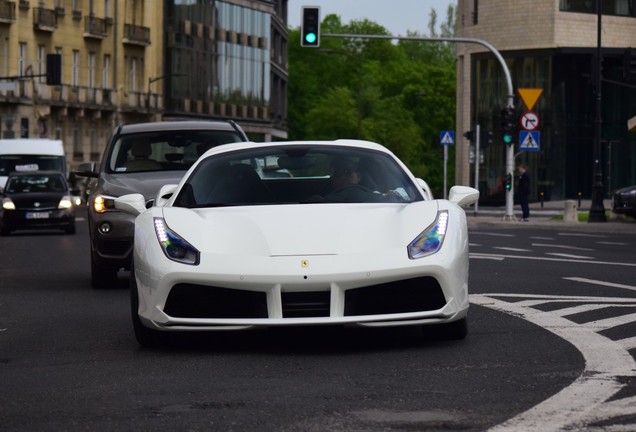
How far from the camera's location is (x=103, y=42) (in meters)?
91.6

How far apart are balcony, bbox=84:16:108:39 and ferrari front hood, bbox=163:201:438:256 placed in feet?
261

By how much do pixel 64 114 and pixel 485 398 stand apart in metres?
79.8

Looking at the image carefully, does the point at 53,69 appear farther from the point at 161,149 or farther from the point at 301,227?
the point at 301,227

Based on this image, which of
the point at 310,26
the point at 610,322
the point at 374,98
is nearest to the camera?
the point at 610,322

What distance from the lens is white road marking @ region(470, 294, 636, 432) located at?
22.8 feet

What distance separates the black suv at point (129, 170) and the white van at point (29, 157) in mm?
35988

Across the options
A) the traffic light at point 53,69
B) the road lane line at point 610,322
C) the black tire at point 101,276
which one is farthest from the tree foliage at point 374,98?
the road lane line at point 610,322

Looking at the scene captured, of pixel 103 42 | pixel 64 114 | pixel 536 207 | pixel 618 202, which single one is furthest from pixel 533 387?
pixel 103 42

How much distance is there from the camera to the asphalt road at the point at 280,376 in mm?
7223

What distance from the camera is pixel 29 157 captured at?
5428 centimetres

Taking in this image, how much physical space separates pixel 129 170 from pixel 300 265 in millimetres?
8089

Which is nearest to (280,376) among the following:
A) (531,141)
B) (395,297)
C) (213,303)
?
(213,303)

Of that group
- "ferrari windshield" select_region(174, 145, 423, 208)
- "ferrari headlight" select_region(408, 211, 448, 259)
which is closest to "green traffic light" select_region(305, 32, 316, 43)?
Result: "ferrari windshield" select_region(174, 145, 423, 208)

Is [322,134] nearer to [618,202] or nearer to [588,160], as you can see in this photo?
[588,160]
